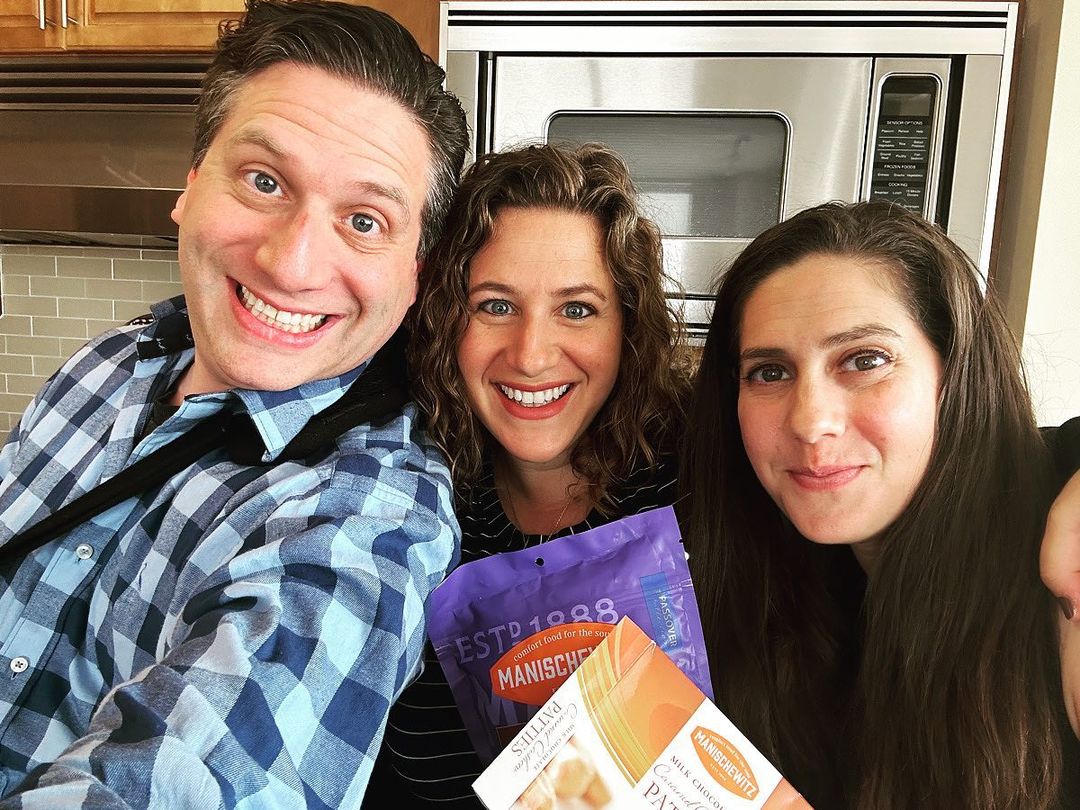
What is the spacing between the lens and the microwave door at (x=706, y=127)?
1468mm

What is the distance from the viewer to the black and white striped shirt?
0.93 metres

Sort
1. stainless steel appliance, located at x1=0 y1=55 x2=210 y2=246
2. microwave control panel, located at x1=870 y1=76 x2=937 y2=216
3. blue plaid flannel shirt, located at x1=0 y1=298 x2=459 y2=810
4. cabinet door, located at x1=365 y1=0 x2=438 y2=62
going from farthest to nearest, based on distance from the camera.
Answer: stainless steel appliance, located at x1=0 y1=55 x2=210 y2=246, cabinet door, located at x1=365 y1=0 x2=438 y2=62, microwave control panel, located at x1=870 y1=76 x2=937 y2=216, blue plaid flannel shirt, located at x1=0 y1=298 x2=459 y2=810

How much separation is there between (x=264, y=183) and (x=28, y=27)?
140 cm

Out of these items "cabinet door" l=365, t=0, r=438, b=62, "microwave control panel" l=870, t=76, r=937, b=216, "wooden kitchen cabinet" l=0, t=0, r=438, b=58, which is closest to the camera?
"microwave control panel" l=870, t=76, r=937, b=216

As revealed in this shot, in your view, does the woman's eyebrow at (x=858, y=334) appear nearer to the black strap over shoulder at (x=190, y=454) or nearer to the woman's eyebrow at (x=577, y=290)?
the woman's eyebrow at (x=577, y=290)

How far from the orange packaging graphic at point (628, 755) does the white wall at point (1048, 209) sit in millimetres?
1085

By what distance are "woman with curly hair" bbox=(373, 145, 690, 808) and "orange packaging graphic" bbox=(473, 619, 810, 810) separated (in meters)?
0.30

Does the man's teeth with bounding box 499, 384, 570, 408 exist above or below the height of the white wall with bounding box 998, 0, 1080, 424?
below

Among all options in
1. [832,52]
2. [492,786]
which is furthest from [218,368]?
[832,52]

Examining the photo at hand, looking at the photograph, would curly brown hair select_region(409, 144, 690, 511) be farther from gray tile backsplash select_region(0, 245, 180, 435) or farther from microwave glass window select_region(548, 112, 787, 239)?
gray tile backsplash select_region(0, 245, 180, 435)

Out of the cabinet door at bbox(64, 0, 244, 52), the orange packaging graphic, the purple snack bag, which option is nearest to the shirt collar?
the purple snack bag

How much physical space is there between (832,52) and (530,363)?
0.93 metres

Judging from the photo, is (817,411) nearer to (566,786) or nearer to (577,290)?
(577,290)

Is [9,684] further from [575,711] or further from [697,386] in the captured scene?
[697,386]
